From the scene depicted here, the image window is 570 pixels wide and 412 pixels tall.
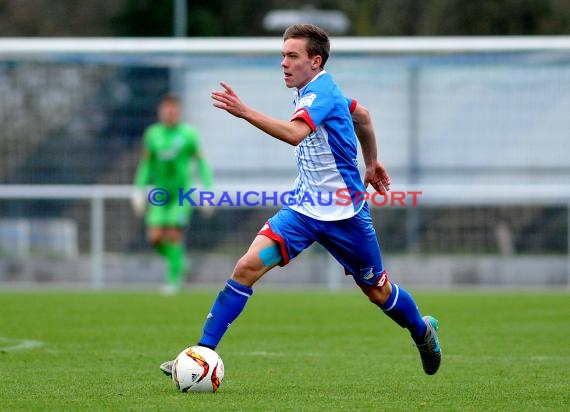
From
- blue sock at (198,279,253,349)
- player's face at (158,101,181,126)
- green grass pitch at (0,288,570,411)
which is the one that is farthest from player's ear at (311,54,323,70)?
player's face at (158,101,181,126)

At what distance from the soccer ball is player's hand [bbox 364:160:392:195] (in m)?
1.66

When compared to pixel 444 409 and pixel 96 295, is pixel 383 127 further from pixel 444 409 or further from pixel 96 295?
pixel 444 409

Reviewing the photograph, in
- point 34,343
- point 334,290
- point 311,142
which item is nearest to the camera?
point 311,142

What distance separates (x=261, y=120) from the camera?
625cm

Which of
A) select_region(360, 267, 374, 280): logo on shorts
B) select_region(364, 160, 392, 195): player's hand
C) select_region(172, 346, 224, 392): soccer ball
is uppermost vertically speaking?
select_region(364, 160, 392, 195): player's hand

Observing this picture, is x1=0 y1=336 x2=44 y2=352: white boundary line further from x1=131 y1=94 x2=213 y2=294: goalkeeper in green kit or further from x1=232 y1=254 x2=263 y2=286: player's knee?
x1=131 y1=94 x2=213 y2=294: goalkeeper in green kit

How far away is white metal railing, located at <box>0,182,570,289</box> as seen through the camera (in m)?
16.9

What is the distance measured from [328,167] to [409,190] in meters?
9.99

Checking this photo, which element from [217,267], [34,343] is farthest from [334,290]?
[34,343]

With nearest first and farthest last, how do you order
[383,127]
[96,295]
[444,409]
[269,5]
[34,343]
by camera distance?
[444,409] → [34,343] → [96,295] → [383,127] → [269,5]

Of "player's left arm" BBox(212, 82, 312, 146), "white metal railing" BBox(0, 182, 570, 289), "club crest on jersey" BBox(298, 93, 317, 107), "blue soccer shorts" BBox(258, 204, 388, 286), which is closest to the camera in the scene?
"player's left arm" BBox(212, 82, 312, 146)

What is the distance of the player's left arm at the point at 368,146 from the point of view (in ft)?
24.1

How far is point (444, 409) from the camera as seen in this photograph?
Answer: 234 inches

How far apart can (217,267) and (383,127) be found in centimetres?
317
